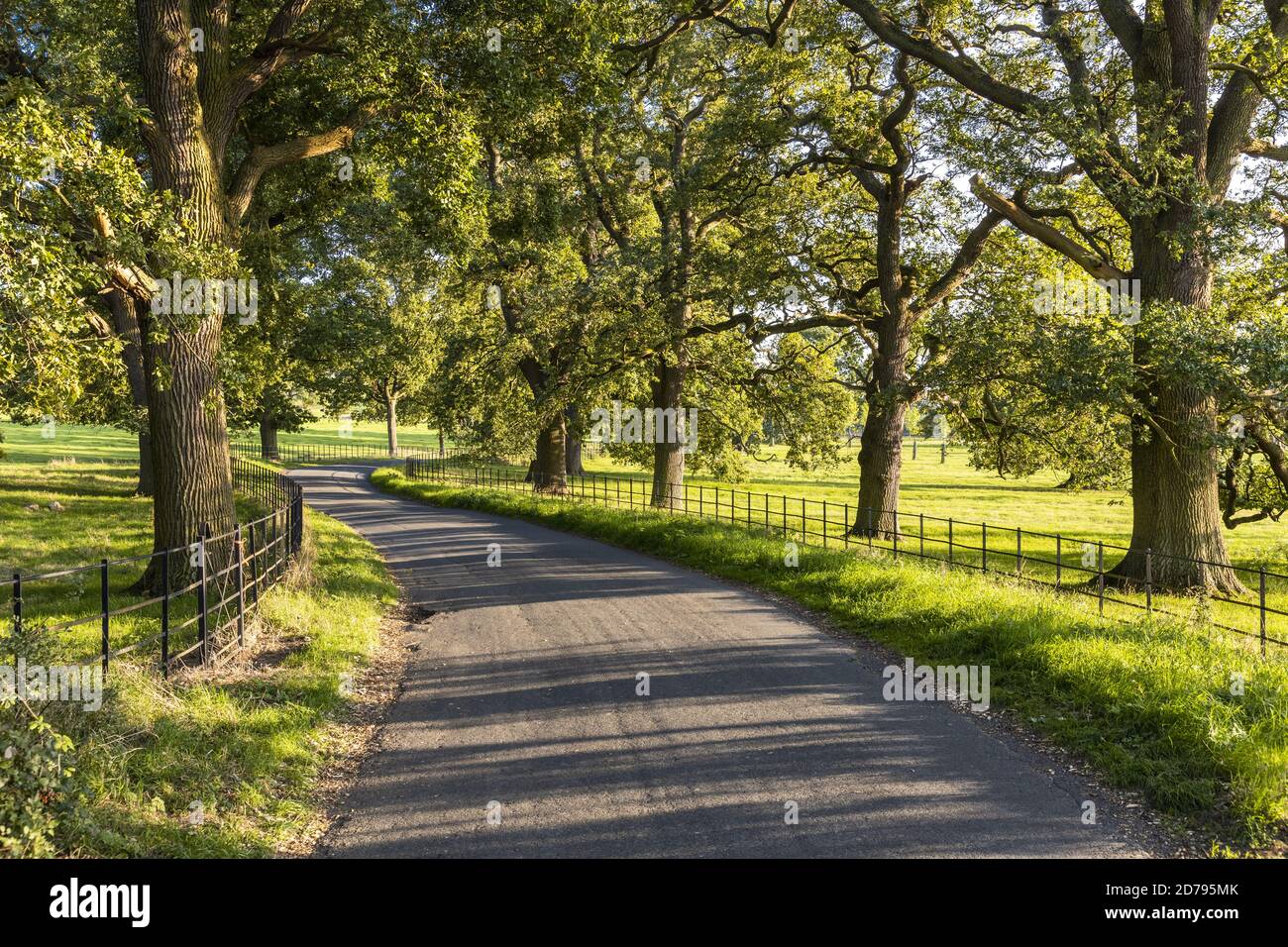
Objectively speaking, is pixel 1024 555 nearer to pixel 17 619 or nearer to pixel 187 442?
pixel 187 442

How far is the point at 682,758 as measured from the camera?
670 centimetres

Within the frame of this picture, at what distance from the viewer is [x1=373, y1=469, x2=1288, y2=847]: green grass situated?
595 centimetres

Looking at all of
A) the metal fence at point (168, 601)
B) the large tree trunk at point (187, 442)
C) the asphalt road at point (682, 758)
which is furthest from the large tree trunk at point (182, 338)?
the asphalt road at point (682, 758)

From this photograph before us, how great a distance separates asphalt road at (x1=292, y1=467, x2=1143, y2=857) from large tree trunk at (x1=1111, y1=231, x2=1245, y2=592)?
7892 mm

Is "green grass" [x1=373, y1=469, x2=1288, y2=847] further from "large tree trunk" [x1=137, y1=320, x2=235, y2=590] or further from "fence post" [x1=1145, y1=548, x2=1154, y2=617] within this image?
"large tree trunk" [x1=137, y1=320, x2=235, y2=590]

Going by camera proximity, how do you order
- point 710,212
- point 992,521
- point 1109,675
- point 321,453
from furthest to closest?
point 321,453, point 992,521, point 710,212, point 1109,675

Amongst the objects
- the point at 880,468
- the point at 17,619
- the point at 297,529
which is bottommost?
the point at 297,529

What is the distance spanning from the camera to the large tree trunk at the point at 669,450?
90.0 feet

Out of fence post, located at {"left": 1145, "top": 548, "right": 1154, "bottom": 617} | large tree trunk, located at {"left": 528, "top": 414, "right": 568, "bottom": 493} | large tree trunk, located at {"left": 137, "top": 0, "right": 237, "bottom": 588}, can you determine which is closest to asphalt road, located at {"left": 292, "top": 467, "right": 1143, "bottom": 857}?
large tree trunk, located at {"left": 137, "top": 0, "right": 237, "bottom": 588}

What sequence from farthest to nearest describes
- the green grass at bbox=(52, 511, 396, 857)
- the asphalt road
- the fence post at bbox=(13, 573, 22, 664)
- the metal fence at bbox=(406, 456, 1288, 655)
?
1. the metal fence at bbox=(406, 456, 1288, 655)
2. the fence post at bbox=(13, 573, 22, 664)
3. the asphalt road
4. the green grass at bbox=(52, 511, 396, 857)

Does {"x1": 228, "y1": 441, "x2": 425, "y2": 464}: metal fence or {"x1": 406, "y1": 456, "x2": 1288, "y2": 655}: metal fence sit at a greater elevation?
{"x1": 228, "y1": 441, "x2": 425, "y2": 464}: metal fence

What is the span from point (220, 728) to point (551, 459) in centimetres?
2785

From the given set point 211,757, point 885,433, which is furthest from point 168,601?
point 885,433

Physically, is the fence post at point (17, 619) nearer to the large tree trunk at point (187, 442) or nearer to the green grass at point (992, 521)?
the large tree trunk at point (187, 442)
